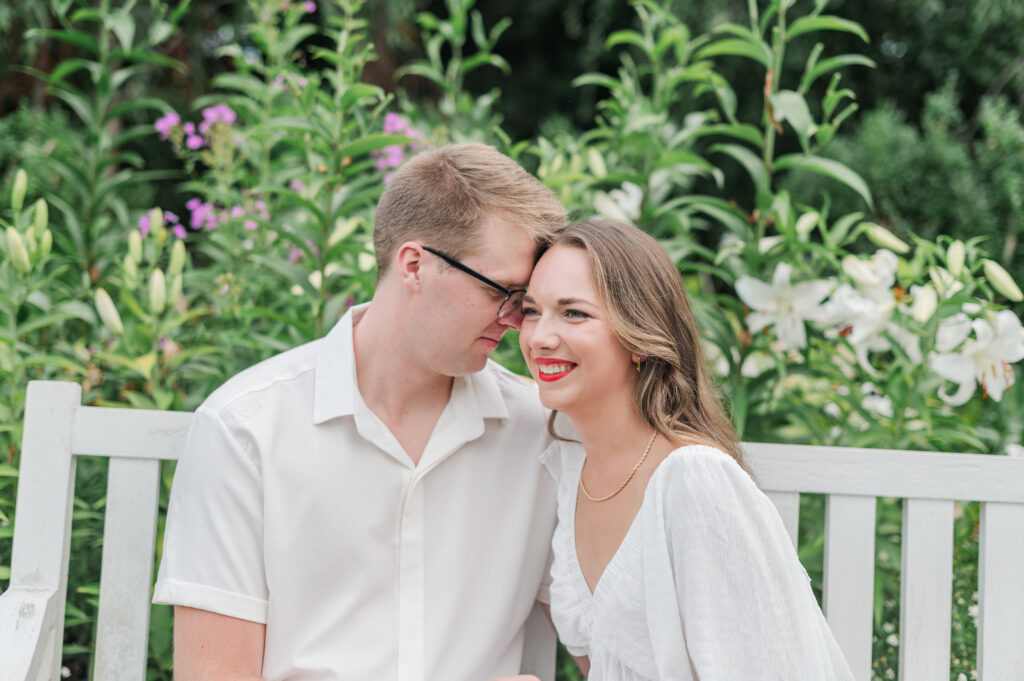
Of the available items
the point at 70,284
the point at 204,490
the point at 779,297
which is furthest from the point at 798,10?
the point at 204,490

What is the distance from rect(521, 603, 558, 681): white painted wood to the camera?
1.97 m

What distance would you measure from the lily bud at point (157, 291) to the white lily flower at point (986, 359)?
1699 mm

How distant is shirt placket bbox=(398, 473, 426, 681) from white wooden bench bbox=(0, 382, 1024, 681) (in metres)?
0.50

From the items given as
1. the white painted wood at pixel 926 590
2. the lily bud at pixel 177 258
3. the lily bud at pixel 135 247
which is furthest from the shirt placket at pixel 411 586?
the white painted wood at pixel 926 590

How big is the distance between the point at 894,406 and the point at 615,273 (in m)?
0.87

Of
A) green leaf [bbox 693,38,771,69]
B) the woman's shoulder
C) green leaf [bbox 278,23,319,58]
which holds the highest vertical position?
green leaf [bbox 278,23,319,58]

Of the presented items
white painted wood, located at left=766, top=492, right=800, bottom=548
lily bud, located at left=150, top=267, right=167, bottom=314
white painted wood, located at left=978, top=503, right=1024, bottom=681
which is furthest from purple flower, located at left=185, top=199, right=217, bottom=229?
white painted wood, located at left=978, top=503, right=1024, bottom=681

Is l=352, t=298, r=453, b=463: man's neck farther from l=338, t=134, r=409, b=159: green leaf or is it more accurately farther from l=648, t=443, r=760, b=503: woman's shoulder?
l=648, t=443, r=760, b=503: woman's shoulder

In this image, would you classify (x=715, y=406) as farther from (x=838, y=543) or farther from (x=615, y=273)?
(x=838, y=543)

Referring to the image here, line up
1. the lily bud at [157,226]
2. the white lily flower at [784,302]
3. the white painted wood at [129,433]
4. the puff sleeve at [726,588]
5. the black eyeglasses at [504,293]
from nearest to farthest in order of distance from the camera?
the puff sleeve at [726,588], the black eyeglasses at [504,293], the white painted wood at [129,433], the white lily flower at [784,302], the lily bud at [157,226]

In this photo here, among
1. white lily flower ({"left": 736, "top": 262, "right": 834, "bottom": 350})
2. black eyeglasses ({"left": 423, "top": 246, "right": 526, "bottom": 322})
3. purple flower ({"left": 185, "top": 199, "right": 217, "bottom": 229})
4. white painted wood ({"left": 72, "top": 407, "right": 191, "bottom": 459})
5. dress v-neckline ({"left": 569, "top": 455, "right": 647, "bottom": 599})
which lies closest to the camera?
dress v-neckline ({"left": 569, "top": 455, "right": 647, "bottom": 599})

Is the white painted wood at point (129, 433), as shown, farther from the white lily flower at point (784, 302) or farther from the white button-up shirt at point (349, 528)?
the white lily flower at point (784, 302)

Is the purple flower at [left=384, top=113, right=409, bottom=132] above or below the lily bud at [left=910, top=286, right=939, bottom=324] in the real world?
above

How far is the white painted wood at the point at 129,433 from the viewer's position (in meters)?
1.82
